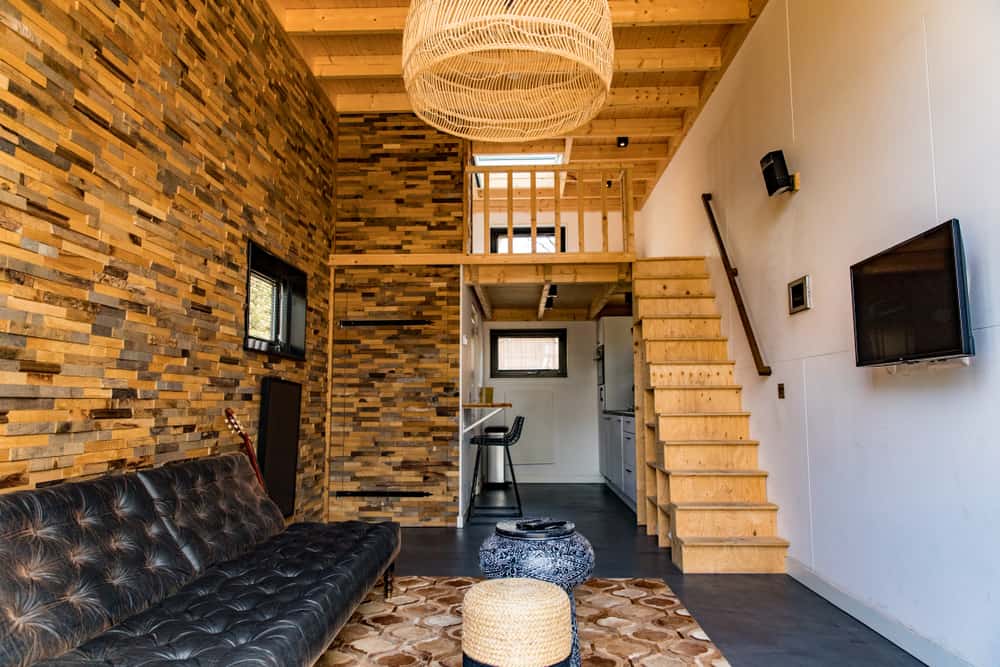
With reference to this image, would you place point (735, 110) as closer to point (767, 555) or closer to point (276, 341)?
point (767, 555)

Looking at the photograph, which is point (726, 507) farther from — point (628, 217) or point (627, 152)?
point (627, 152)

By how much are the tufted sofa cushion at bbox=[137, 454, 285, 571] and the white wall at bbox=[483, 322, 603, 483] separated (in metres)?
5.31

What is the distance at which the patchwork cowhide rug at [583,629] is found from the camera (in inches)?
97.7

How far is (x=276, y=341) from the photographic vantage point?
4258mm

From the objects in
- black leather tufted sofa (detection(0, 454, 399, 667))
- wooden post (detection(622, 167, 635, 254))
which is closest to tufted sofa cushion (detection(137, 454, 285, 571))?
black leather tufted sofa (detection(0, 454, 399, 667))

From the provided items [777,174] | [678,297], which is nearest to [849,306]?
[777,174]

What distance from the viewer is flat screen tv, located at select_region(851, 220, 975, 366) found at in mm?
2141

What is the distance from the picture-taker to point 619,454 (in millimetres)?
6418

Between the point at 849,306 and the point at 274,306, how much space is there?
3582mm

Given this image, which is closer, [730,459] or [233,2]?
[233,2]

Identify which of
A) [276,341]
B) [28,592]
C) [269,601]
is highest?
[276,341]

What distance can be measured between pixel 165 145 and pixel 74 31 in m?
0.64

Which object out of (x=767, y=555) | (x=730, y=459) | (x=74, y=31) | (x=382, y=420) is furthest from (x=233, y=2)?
(x=767, y=555)

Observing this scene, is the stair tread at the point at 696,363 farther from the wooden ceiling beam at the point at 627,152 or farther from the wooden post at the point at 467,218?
the wooden ceiling beam at the point at 627,152
